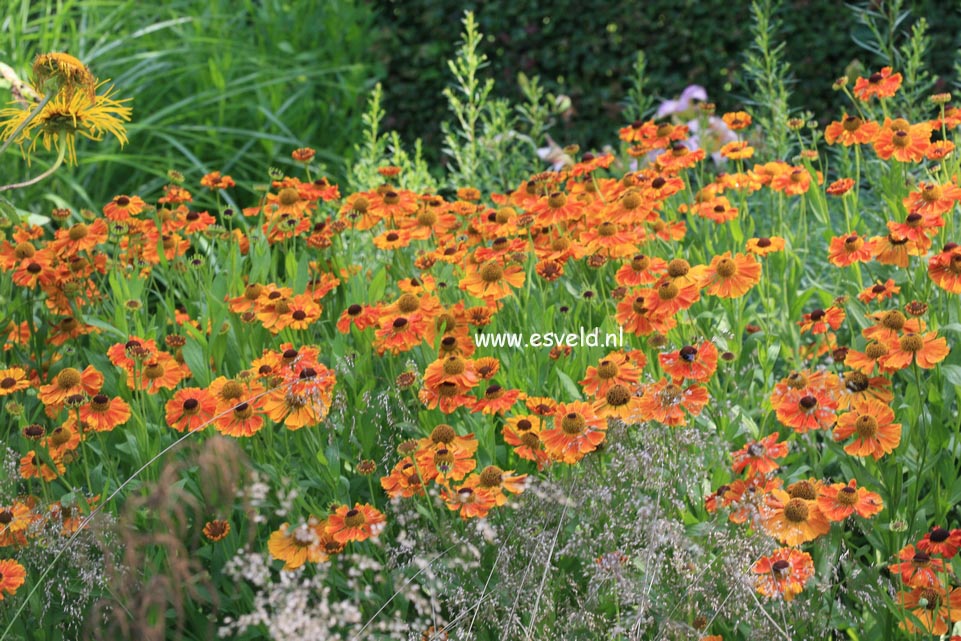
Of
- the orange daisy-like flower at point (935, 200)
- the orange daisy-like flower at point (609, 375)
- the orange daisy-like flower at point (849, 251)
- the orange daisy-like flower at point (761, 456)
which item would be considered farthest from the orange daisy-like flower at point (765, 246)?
the orange daisy-like flower at point (761, 456)

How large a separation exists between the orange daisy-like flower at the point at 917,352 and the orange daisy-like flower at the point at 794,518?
301 millimetres

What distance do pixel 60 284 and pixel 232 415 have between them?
3.22ft

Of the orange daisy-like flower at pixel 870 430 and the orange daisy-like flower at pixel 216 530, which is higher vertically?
the orange daisy-like flower at pixel 870 430

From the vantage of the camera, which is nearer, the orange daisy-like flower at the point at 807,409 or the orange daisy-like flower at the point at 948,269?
the orange daisy-like flower at the point at 807,409

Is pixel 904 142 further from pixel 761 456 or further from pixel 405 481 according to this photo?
pixel 405 481

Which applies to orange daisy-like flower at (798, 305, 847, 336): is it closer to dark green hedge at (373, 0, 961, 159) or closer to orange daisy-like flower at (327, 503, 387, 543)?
orange daisy-like flower at (327, 503, 387, 543)

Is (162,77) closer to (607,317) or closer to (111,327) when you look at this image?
(111,327)

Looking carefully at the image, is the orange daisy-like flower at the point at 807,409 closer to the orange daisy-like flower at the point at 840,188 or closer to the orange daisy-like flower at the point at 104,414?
the orange daisy-like flower at the point at 840,188

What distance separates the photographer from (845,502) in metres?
1.77

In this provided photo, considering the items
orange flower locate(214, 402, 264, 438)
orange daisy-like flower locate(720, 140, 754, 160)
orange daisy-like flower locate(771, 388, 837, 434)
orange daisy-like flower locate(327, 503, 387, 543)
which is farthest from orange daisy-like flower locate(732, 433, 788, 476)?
orange daisy-like flower locate(720, 140, 754, 160)

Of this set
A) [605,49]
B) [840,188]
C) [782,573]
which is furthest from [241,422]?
[605,49]

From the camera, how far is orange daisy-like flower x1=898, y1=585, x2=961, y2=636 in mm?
1700

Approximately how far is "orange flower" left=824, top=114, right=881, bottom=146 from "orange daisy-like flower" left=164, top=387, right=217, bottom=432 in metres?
1.58

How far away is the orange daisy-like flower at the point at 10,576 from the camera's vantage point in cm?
184
